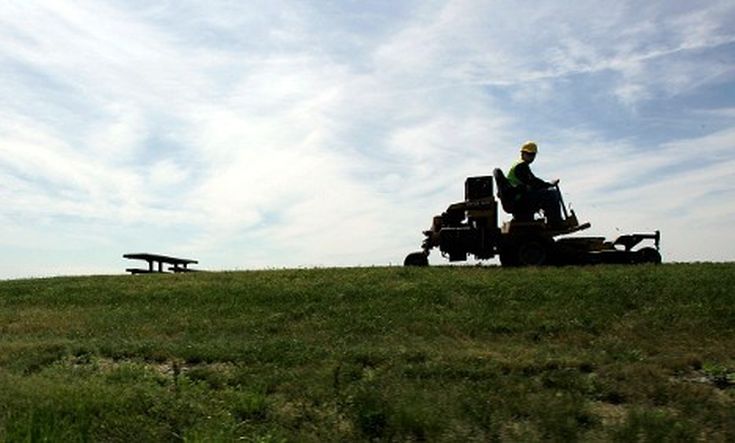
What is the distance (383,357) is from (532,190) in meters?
8.60

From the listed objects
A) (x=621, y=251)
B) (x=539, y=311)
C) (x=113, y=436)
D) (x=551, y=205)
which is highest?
(x=551, y=205)

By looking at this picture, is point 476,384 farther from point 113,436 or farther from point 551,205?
point 551,205

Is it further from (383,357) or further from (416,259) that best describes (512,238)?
(383,357)

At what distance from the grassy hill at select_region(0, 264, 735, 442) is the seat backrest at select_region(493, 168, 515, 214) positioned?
190 cm

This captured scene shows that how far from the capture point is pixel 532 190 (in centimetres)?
1769

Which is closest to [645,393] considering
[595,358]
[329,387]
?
[595,358]

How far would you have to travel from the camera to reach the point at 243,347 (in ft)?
36.7

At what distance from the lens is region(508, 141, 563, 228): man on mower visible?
17.6 meters

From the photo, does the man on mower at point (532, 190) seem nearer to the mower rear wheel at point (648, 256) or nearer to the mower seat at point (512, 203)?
the mower seat at point (512, 203)

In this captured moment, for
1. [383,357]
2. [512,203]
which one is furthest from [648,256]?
[383,357]

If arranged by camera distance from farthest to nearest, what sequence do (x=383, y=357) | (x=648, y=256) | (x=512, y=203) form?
1. (x=512, y=203)
2. (x=648, y=256)
3. (x=383, y=357)

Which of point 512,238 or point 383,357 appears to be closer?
point 383,357

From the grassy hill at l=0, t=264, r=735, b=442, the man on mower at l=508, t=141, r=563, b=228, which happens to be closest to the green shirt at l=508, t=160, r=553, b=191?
the man on mower at l=508, t=141, r=563, b=228

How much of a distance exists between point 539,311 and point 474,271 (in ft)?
12.4
